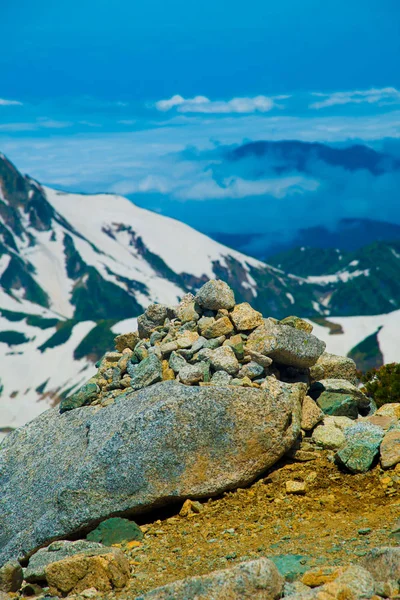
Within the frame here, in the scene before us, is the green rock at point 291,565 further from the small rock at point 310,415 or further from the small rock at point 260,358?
the small rock at point 260,358

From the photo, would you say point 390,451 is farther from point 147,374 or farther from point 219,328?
point 147,374

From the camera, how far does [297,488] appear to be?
18781 mm

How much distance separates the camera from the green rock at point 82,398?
75.3 ft

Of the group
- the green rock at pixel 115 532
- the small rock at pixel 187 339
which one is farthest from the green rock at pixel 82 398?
the green rock at pixel 115 532

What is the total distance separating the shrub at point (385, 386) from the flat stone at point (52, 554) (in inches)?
554

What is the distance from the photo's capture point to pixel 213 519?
59.5ft

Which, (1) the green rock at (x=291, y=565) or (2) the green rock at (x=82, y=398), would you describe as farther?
(2) the green rock at (x=82, y=398)

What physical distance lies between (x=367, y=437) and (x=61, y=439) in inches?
370

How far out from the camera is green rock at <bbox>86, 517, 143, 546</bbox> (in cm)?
1806

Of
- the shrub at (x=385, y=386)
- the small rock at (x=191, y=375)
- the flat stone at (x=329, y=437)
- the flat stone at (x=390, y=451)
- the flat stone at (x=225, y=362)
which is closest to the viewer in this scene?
the flat stone at (x=390, y=451)

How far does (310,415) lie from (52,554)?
9097mm

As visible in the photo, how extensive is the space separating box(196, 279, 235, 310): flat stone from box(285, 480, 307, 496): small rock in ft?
22.2

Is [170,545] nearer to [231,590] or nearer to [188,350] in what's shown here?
[231,590]

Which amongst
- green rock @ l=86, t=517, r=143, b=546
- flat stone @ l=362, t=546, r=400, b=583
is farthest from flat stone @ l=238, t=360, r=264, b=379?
flat stone @ l=362, t=546, r=400, b=583
